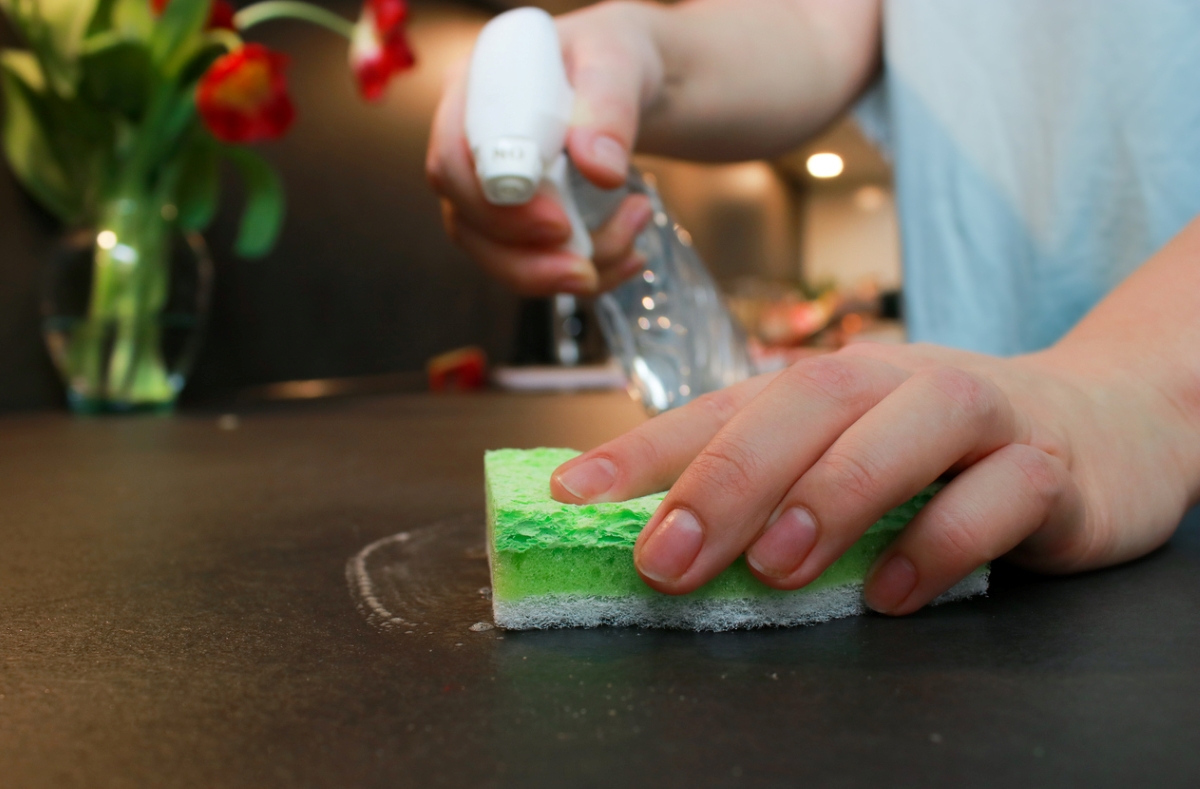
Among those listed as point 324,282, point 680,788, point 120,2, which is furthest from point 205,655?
point 324,282

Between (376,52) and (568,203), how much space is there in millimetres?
824

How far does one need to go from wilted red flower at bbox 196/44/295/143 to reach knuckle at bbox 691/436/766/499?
1010 millimetres

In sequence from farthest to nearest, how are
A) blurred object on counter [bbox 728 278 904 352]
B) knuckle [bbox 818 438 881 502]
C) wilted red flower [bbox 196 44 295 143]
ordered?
blurred object on counter [bbox 728 278 904 352], wilted red flower [bbox 196 44 295 143], knuckle [bbox 818 438 881 502]

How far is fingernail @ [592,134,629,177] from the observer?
56 centimetres

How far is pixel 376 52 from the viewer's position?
4.20 ft

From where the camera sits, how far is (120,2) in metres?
1.18

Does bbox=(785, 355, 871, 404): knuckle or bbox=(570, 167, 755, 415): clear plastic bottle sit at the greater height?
bbox=(785, 355, 871, 404): knuckle

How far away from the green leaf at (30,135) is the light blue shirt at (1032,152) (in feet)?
3.46

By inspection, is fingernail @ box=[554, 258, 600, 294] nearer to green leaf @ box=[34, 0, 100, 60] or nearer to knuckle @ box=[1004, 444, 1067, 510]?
knuckle @ box=[1004, 444, 1067, 510]

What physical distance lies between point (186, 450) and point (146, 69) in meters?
0.57

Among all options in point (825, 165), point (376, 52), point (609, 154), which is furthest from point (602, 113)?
point (825, 165)

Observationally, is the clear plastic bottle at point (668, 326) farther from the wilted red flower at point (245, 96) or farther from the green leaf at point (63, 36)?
the green leaf at point (63, 36)

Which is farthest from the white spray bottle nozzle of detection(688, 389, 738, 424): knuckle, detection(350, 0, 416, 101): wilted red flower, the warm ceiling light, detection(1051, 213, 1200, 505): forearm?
the warm ceiling light

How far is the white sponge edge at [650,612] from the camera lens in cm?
30
